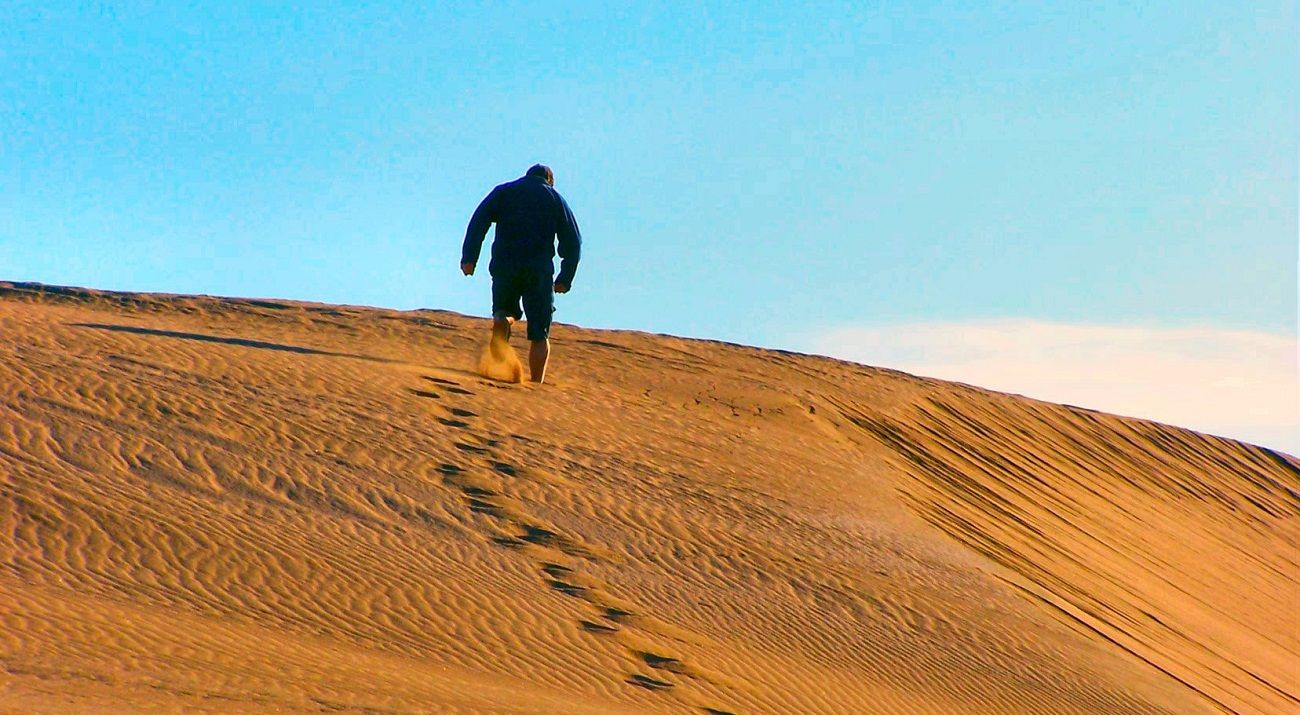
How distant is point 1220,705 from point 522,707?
394 cm

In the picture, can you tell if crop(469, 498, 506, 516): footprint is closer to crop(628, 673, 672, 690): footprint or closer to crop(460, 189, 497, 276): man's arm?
crop(628, 673, 672, 690): footprint

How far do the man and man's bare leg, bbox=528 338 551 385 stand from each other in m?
0.47

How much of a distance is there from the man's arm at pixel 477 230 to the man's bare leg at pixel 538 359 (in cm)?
79

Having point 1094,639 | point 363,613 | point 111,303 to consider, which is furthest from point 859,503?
point 111,303

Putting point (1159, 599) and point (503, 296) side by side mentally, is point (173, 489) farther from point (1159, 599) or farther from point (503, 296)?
point (1159, 599)

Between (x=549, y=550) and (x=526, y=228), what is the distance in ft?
10.8

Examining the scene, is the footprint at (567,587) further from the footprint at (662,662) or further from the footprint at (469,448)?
the footprint at (469,448)

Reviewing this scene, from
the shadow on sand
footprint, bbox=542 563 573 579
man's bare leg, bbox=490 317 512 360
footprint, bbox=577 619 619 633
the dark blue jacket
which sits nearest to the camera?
footprint, bbox=577 619 619 633

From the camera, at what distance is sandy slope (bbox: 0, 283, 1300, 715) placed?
5.16 m

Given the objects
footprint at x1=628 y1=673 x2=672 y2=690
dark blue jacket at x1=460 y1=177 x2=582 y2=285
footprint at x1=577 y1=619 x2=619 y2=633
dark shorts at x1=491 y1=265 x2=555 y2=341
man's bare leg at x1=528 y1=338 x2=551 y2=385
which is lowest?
footprint at x1=628 y1=673 x2=672 y2=690

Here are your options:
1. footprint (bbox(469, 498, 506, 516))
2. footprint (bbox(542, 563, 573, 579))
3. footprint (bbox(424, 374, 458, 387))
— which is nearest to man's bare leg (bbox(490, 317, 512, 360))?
footprint (bbox(424, 374, 458, 387))

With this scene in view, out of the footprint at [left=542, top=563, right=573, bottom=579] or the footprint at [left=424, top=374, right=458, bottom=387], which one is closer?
the footprint at [left=542, top=563, right=573, bottom=579]

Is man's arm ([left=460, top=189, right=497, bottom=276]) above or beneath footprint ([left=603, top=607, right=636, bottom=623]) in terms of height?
above

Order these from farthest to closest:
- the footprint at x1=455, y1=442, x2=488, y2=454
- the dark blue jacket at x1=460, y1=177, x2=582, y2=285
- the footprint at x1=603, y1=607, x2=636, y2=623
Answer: the dark blue jacket at x1=460, y1=177, x2=582, y2=285, the footprint at x1=455, y1=442, x2=488, y2=454, the footprint at x1=603, y1=607, x2=636, y2=623
